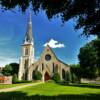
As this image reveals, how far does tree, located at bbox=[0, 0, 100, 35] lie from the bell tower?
69.0 metres

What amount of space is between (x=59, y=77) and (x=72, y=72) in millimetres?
8134

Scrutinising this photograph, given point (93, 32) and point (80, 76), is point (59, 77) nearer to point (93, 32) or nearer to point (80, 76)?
point (80, 76)

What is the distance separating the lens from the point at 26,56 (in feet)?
293

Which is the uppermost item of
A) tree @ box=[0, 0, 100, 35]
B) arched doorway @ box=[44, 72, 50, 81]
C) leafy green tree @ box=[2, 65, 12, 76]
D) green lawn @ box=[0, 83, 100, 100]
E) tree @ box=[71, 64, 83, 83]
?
leafy green tree @ box=[2, 65, 12, 76]

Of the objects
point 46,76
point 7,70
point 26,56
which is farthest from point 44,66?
point 7,70

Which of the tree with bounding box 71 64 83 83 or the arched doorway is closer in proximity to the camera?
the arched doorway

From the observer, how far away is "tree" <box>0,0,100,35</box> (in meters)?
12.7

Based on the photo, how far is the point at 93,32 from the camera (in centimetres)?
1467

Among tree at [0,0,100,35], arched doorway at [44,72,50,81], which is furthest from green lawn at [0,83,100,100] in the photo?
arched doorway at [44,72,50,81]

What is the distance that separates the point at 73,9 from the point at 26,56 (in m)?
76.2

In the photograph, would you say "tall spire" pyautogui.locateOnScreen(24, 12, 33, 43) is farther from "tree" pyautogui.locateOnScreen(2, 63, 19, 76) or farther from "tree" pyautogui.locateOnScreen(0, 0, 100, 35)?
"tree" pyautogui.locateOnScreen(0, 0, 100, 35)

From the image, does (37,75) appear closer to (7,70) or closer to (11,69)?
(11,69)

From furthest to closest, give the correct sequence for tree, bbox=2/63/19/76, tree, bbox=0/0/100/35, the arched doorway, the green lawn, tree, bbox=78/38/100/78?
1. tree, bbox=2/63/19/76
2. the arched doorway
3. tree, bbox=78/38/100/78
4. the green lawn
5. tree, bbox=0/0/100/35

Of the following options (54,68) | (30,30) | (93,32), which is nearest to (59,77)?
(54,68)
